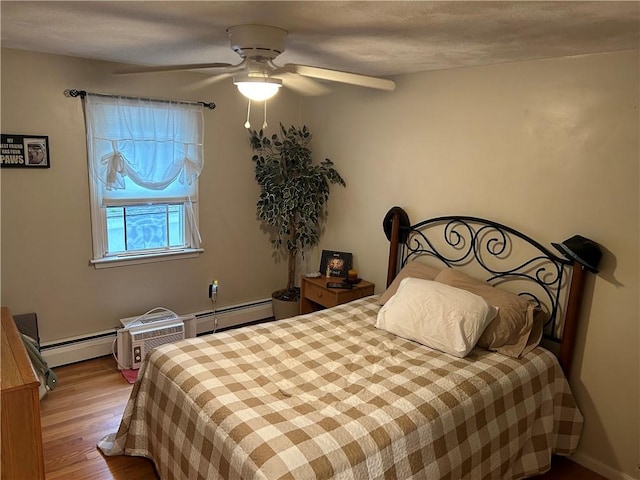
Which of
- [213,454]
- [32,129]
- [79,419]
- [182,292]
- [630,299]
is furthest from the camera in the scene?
[182,292]

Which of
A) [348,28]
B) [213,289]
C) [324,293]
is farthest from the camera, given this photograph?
[213,289]

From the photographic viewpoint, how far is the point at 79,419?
9.43ft

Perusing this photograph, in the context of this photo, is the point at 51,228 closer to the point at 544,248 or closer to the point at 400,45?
the point at 400,45

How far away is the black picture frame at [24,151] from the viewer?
3062 mm

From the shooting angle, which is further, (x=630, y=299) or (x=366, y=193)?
(x=366, y=193)

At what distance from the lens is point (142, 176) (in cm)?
359

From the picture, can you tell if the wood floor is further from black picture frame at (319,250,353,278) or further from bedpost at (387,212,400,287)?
black picture frame at (319,250,353,278)

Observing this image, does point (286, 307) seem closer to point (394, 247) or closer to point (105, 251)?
Result: point (394, 247)

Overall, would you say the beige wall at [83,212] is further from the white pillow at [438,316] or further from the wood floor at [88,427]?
the white pillow at [438,316]

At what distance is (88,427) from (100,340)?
975 millimetres

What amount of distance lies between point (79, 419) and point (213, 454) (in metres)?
1.51

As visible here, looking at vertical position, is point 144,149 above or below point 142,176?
above

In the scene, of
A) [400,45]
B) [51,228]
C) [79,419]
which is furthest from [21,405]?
[400,45]

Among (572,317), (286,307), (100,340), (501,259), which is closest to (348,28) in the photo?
(501,259)
